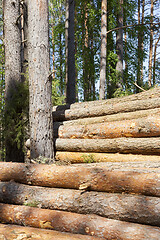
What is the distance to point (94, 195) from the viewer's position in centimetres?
337

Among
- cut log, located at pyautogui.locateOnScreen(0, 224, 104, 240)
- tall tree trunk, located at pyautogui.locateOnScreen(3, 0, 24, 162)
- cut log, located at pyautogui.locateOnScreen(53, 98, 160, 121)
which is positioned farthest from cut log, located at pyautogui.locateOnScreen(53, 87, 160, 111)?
cut log, located at pyautogui.locateOnScreen(0, 224, 104, 240)

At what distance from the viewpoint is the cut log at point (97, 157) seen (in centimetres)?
530

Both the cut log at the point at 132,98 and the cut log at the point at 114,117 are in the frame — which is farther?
the cut log at the point at 132,98

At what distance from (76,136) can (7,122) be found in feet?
9.27

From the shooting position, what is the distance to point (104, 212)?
3203 mm

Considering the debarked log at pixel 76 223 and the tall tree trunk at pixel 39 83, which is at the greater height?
the tall tree trunk at pixel 39 83

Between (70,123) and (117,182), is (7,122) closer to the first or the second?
(70,123)

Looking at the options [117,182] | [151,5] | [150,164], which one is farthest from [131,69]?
[117,182]

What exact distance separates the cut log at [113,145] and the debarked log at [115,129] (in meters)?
0.19

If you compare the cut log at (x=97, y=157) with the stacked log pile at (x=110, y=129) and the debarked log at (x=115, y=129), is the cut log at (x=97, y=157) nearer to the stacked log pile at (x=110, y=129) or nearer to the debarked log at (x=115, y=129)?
the stacked log pile at (x=110, y=129)

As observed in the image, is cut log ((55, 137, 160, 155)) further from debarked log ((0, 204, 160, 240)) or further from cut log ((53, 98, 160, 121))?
debarked log ((0, 204, 160, 240))

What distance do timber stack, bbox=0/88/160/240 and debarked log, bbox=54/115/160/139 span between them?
24 millimetres

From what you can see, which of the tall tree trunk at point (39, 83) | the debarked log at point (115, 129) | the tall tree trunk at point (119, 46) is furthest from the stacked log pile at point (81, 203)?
the tall tree trunk at point (119, 46)

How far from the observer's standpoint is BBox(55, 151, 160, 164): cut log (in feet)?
17.4
